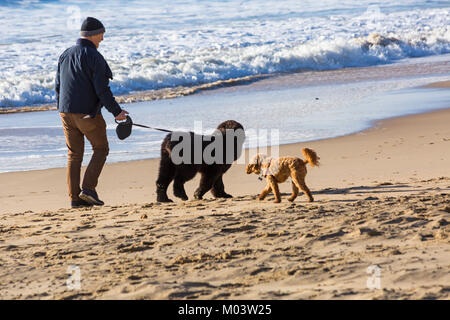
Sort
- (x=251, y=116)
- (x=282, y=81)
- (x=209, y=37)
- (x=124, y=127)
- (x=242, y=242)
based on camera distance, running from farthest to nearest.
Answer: (x=209, y=37) < (x=282, y=81) < (x=251, y=116) < (x=124, y=127) < (x=242, y=242)

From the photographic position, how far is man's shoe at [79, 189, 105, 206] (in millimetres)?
7316

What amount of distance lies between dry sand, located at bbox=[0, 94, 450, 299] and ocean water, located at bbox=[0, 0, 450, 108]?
476 inches

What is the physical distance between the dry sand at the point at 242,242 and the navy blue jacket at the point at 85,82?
1059mm

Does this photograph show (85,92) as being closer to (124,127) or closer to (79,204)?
(124,127)

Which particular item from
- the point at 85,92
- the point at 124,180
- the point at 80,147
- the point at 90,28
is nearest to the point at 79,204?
the point at 80,147

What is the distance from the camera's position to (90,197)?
7.34m

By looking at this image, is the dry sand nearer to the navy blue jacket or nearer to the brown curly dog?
the brown curly dog

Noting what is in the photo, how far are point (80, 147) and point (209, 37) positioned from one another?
80.0 ft

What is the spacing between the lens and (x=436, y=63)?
22891 millimetres

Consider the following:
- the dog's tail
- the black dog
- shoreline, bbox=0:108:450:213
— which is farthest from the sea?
the dog's tail

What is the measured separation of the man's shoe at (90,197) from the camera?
288 inches

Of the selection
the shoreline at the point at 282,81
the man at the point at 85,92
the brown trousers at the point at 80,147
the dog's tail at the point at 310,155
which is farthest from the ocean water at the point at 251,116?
the dog's tail at the point at 310,155

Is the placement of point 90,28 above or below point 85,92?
above
